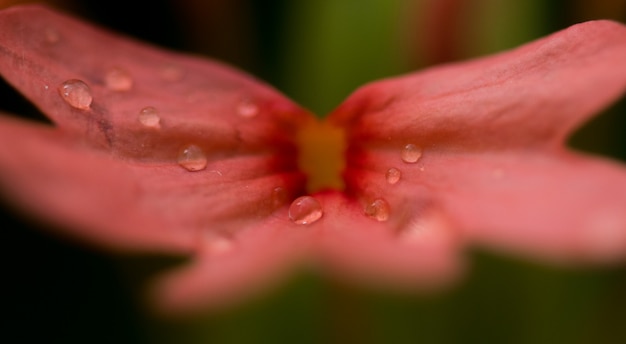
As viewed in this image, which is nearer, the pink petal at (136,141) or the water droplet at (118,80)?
the pink petal at (136,141)

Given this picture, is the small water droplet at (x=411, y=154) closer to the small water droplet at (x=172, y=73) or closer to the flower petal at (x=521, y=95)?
the flower petal at (x=521, y=95)

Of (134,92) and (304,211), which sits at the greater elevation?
(134,92)

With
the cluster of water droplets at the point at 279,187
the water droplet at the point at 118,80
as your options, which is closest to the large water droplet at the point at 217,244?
the cluster of water droplets at the point at 279,187

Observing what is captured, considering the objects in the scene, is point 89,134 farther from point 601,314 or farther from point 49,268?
point 601,314

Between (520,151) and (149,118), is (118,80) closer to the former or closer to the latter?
(149,118)

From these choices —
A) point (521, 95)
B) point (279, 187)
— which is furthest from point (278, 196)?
point (521, 95)

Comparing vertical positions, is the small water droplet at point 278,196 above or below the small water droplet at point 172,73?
below

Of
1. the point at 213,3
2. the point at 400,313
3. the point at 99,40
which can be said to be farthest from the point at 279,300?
the point at 213,3
